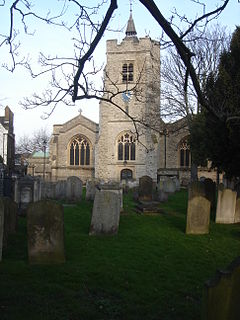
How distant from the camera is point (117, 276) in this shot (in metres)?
5.16

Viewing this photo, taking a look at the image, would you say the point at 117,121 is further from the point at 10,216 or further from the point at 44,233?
the point at 44,233

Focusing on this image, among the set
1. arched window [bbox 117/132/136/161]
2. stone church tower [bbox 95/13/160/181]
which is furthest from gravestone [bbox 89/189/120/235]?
arched window [bbox 117/132/136/161]

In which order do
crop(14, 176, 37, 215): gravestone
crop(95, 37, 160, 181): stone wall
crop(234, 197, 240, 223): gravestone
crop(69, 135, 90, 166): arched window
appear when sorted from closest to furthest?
crop(234, 197, 240, 223): gravestone, crop(14, 176, 37, 215): gravestone, crop(95, 37, 160, 181): stone wall, crop(69, 135, 90, 166): arched window

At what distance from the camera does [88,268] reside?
555cm

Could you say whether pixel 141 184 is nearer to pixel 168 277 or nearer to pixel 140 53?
pixel 168 277

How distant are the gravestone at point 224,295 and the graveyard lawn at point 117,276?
58.2 inches

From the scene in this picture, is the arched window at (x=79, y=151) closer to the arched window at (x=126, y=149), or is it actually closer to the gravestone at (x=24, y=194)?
the arched window at (x=126, y=149)

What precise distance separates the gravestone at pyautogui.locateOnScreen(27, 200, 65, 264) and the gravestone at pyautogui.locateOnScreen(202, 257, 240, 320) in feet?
12.3

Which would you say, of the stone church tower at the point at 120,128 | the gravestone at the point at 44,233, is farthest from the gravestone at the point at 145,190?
the stone church tower at the point at 120,128

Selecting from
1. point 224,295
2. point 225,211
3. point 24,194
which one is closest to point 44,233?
point 224,295

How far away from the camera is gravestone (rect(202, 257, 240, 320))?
7.84ft

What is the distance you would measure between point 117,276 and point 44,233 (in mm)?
1468

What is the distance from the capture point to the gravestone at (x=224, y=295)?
7.84 ft

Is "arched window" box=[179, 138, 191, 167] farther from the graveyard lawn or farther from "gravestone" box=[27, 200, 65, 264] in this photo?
"gravestone" box=[27, 200, 65, 264]
